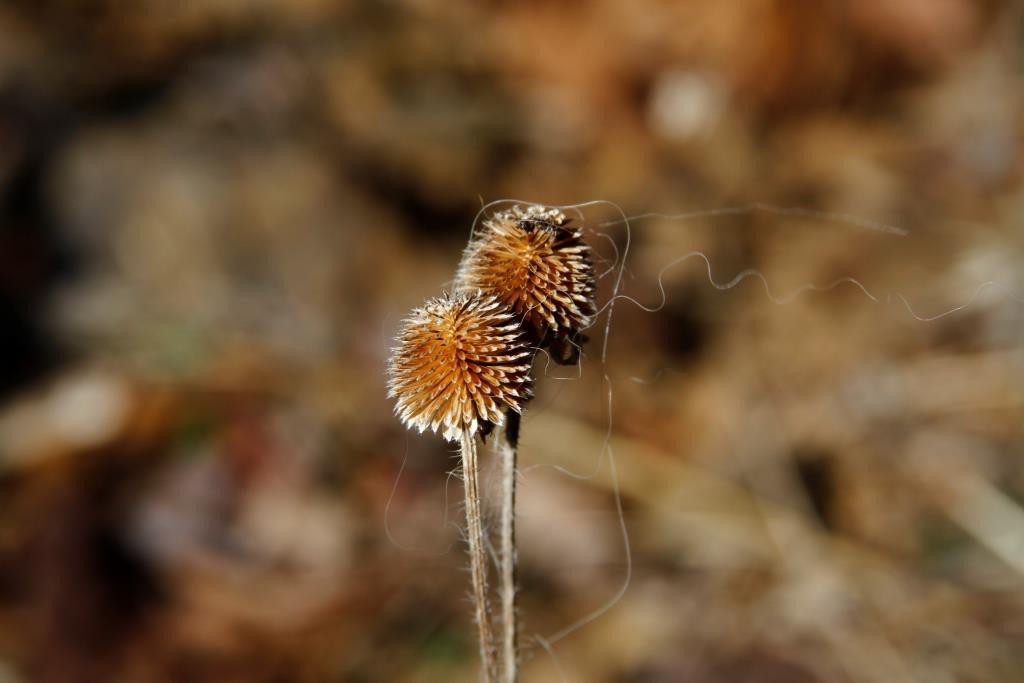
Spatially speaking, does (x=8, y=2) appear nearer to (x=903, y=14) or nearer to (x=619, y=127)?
(x=619, y=127)

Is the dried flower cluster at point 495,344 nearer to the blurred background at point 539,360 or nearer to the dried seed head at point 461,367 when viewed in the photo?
the dried seed head at point 461,367

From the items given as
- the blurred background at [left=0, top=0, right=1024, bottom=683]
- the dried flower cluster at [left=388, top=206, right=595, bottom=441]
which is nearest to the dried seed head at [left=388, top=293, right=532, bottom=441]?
the dried flower cluster at [left=388, top=206, right=595, bottom=441]

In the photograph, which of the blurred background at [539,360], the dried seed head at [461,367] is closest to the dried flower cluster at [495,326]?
the dried seed head at [461,367]

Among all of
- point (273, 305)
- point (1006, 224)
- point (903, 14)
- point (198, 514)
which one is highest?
point (903, 14)

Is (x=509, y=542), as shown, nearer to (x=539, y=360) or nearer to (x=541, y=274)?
(x=541, y=274)

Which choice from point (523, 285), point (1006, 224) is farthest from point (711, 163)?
point (523, 285)

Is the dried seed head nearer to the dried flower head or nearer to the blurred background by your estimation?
the dried flower head

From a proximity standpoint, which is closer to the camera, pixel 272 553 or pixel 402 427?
pixel 272 553
